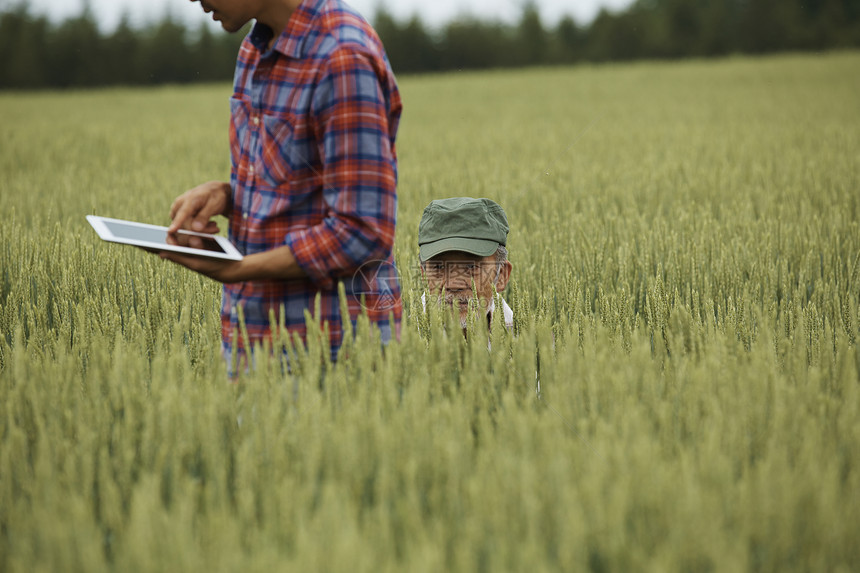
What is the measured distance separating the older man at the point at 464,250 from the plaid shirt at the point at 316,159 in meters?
0.88

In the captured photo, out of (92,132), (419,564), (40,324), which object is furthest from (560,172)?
(92,132)

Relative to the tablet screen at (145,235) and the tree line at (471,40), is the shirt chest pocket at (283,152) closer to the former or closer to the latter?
the tablet screen at (145,235)

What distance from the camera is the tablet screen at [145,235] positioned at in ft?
5.29

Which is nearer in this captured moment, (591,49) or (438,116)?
(438,116)

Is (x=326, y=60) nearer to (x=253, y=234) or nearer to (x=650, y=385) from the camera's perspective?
(x=253, y=234)

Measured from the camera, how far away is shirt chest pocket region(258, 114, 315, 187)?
5.24 feet

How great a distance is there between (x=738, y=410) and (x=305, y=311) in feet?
3.10

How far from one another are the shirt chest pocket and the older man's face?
109cm

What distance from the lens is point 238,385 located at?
1.79 meters

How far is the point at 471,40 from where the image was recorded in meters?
35.4

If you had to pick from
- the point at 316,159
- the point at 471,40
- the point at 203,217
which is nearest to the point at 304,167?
the point at 316,159

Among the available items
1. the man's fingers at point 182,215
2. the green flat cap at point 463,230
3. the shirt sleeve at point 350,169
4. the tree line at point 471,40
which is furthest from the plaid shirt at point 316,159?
the tree line at point 471,40

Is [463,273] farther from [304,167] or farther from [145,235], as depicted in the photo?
[145,235]

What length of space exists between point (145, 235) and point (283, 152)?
0.33m
